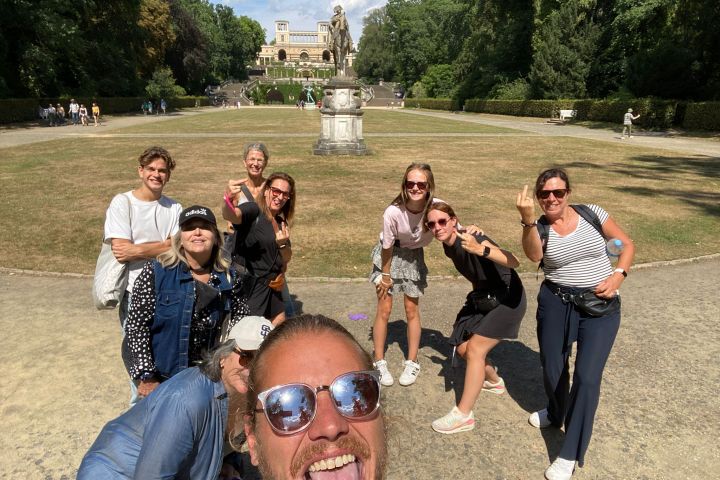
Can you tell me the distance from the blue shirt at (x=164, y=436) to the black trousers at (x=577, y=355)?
2.27m

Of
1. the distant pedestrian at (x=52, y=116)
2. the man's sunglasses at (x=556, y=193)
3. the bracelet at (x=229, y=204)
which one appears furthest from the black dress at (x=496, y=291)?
the distant pedestrian at (x=52, y=116)

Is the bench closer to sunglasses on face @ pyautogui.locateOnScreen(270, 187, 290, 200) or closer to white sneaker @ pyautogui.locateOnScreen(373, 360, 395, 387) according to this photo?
white sneaker @ pyautogui.locateOnScreen(373, 360, 395, 387)

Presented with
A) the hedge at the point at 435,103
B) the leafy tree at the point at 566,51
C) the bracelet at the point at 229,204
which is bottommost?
the bracelet at the point at 229,204

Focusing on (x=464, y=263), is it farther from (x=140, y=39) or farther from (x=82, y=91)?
(x=140, y=39)

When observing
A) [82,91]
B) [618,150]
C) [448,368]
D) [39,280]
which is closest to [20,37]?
[82,91]

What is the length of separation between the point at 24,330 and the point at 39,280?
173 cm

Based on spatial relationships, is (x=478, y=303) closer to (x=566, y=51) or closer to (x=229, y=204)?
(x=229, y=204)

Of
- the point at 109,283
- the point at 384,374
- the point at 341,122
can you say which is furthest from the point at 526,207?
the point at 341,122

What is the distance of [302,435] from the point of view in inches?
45.7

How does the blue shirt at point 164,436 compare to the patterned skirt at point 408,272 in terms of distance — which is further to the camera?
the patterned skirt at point 408,272

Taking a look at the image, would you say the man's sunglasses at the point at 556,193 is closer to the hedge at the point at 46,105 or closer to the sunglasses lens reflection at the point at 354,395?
the sunglasses lens reflection at the point at 354,395

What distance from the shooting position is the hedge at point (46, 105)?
104 ft

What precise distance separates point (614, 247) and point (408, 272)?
1618 mm

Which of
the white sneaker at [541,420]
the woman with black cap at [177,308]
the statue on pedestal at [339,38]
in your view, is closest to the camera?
the woman with black cap at [177,308]
